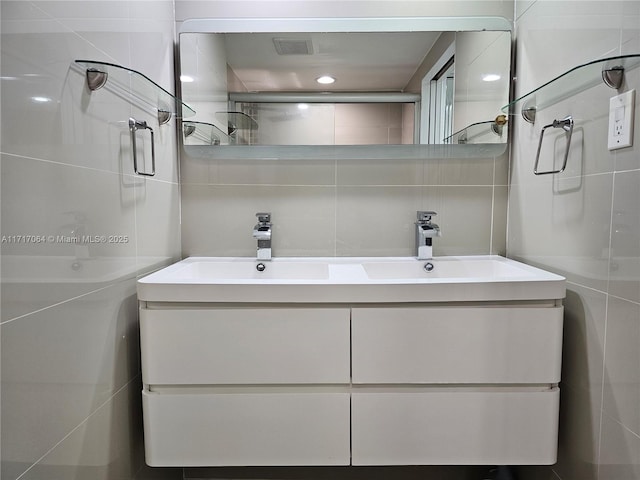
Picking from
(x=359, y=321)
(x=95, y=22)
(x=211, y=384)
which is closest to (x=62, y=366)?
(x=211, y=384)

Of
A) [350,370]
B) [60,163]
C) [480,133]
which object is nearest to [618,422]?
[350,370]

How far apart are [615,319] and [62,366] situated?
128 cm

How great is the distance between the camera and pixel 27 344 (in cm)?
78

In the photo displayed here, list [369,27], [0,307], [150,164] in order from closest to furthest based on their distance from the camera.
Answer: [0,307], [150,164], [369,27]

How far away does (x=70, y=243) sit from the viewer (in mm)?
895

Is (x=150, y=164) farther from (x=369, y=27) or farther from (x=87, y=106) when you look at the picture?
(x=369, y=27)

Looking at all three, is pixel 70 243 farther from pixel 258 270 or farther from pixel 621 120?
pixel 621 120

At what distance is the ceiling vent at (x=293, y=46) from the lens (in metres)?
1.46

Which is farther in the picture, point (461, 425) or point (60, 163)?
point (461, 425)

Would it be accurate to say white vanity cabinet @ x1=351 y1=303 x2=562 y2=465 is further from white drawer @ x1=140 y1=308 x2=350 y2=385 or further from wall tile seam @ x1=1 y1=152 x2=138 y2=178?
wall tile seam @ x1=1 y1=152 x2=138 y2=178

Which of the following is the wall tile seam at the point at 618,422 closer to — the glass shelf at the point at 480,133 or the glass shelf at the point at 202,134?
the glass shelf at the point at 480,133

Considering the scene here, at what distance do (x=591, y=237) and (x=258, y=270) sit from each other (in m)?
1.03

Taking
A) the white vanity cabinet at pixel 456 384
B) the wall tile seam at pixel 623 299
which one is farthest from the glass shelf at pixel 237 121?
the wall tile seam at pixel 623 299

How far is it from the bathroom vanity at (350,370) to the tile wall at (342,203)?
48 centimetres
